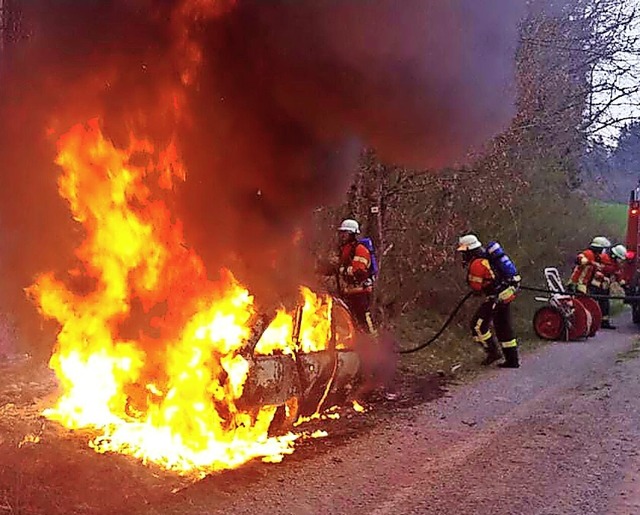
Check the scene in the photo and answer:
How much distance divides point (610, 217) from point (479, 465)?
51.8 ft

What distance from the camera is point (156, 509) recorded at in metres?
4.48

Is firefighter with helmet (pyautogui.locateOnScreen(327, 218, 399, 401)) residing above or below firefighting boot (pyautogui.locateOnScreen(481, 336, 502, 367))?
above

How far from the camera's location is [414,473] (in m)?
5.38

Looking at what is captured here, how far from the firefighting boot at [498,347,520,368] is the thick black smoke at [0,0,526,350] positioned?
374 cm

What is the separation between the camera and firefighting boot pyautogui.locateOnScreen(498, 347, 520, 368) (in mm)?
9547

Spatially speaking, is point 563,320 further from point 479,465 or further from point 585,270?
point 479,465

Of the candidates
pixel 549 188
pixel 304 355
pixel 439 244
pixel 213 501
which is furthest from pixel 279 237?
pixel 549 188

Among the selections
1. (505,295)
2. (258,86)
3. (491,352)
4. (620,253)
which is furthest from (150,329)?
(620,253)

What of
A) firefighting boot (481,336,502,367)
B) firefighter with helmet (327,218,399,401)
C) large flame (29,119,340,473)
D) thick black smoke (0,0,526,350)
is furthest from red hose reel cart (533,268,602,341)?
large flame (29,119,340,473)

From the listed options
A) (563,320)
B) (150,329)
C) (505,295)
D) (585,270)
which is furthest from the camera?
(585,270)

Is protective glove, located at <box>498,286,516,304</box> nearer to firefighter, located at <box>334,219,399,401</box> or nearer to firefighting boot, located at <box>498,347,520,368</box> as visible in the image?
firefighting boot, located at <box>498,347,520,368</box>

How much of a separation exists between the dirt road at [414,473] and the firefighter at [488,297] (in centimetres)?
199

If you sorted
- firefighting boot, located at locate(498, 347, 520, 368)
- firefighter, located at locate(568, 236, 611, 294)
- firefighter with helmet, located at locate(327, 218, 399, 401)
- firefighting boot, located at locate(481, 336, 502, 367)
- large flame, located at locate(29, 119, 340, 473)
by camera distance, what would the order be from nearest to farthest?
large flame, located at locate(29, 119, 340, 473)
firefighter with helmet, located at locate(327, 218, 399, 401)
firefighting boot, located at locate(498, 347, 520, 368)
firefighting boot, located at locate(481, 336, 502, 367)
firefighter, located at locate(568, 236, 611, 294)

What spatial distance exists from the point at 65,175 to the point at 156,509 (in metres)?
3.13
